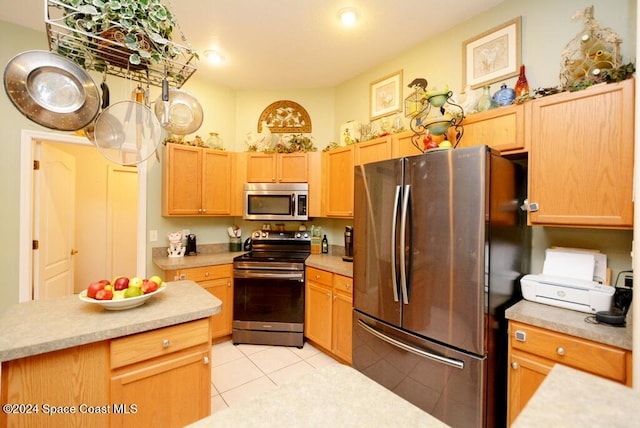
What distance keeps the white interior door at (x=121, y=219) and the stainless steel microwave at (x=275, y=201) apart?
2.24m

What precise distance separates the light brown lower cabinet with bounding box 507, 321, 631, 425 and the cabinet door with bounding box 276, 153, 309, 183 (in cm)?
240

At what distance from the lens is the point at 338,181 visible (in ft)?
9.99

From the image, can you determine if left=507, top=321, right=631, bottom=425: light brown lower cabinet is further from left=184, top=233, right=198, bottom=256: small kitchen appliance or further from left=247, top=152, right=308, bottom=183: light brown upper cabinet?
left=184, top=233, right=198, bottom=256: small kitchen appliance

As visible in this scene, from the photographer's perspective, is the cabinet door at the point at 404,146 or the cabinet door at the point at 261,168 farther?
the cabinet door at the point at 261,168

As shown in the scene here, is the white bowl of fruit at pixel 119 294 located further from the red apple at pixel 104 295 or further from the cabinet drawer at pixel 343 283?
the cabinet drawer at pixel 343 283

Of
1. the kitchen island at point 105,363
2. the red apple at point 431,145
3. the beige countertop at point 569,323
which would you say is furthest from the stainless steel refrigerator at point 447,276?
the kitchen island at point 105,363

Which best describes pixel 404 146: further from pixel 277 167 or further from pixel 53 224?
pixel 53 224

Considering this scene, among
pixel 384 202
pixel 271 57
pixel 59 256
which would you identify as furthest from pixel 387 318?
pixel 59 256

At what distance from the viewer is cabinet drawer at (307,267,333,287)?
2.71 m

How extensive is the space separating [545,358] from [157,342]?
76.8 inches

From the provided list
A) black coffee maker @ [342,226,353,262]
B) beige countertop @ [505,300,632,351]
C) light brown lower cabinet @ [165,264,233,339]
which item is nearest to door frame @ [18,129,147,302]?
light brown lower cabinet @ [165,264,233,339]

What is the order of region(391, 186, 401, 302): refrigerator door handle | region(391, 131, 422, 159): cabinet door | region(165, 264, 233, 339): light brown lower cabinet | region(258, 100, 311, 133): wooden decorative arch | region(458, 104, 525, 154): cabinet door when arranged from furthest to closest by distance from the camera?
region(258, 100, 311, 133): wooden decorative arch < region(165, 264, 233, 339): light brown lower cabinet < region(391, 131, 422, 159): cabinet door < region(391, 186, 401, 302): refrigerator door handle < region(458, 104, 525, 154): cabinet door

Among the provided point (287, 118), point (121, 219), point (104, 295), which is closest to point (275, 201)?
point (287, 118)

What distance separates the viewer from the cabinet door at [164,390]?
4.24 feet
